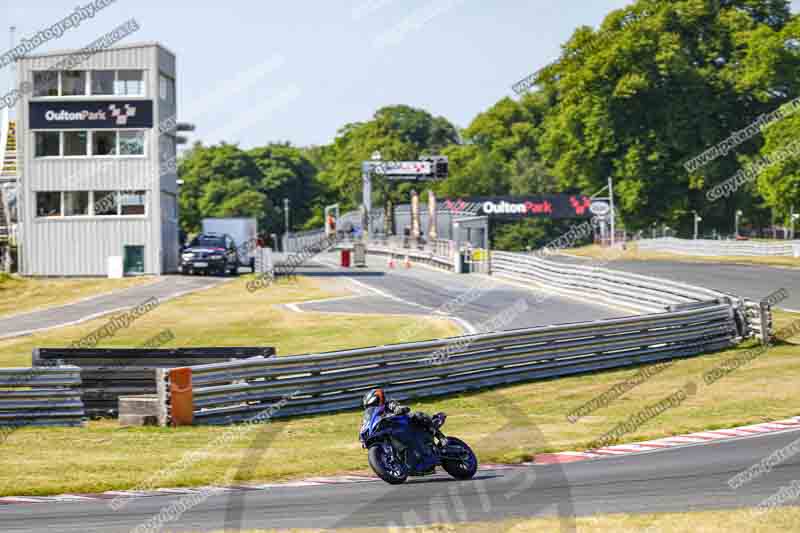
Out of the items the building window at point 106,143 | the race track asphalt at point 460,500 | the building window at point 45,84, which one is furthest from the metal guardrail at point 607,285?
the building window at point 45,84

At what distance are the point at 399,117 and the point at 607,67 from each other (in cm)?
7153

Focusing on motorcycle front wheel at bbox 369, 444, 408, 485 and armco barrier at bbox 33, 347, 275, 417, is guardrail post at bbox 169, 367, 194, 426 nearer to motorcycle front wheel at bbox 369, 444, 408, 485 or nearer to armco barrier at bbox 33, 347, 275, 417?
armco barrier at bbox 33, 347, 275, 417

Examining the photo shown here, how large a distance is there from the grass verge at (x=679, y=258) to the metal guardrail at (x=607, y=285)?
1620 cm

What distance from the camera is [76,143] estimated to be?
185 ft

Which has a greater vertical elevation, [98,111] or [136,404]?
[98,111]

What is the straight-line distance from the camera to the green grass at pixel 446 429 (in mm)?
13492

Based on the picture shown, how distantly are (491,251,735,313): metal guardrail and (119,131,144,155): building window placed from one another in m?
18.2

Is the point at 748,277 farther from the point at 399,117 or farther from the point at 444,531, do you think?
the point at 399,117

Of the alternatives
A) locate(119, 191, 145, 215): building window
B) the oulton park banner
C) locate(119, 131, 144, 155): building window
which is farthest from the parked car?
the oulton park banner

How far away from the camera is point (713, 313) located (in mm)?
25391

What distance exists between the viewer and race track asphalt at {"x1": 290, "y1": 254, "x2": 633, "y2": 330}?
104ft

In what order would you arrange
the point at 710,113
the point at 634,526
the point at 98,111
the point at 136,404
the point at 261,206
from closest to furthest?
the point at 634,526
the point at 136,404
the point at 98,111
the point at 710,113
the point at 261,206

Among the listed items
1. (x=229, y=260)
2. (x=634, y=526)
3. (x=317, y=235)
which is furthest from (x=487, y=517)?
(x=317, y=235)

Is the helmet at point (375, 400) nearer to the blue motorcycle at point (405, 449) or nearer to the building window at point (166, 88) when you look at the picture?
the blue motorcycle at point (405, 449)
